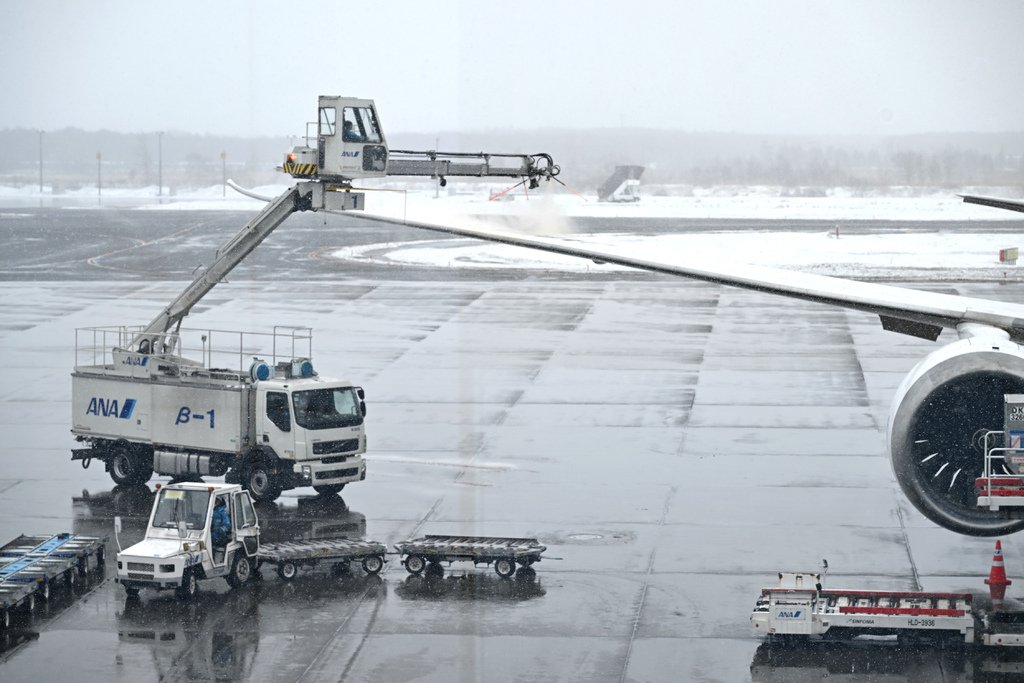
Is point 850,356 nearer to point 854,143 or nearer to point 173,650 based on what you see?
point 173,650

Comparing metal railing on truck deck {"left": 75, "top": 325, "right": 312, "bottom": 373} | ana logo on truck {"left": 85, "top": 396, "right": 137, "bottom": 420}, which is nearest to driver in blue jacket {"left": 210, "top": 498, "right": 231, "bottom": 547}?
ana logo on truck {"left": 85, "top": 396, "right": 137, "bottom": 420}

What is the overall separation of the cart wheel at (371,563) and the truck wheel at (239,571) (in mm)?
1581

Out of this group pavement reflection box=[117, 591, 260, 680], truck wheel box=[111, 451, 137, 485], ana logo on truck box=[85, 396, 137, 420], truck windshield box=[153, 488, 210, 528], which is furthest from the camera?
ana logo on truck box=[85, 396, 137, 420]

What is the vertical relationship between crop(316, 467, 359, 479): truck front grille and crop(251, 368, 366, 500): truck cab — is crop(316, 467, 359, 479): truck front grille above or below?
below

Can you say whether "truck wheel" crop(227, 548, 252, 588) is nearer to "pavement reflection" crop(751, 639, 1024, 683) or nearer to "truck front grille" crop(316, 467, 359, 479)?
"truck front grille" crop(316, 467, 359, 479)

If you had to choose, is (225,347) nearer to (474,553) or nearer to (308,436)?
(308,436)

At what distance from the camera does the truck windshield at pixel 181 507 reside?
66.9 ft

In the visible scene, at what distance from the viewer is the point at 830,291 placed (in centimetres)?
1903

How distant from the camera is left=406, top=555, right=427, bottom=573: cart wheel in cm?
2052

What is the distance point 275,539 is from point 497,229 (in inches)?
227

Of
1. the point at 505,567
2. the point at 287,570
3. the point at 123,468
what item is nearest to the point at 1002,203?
the point at 505,567

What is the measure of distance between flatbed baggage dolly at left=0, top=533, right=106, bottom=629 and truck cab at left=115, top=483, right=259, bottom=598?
0.67 meters

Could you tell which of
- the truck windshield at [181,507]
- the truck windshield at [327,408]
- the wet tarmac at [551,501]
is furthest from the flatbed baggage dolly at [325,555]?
the truck windshield at [327,408]

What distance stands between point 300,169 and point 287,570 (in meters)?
8.05
